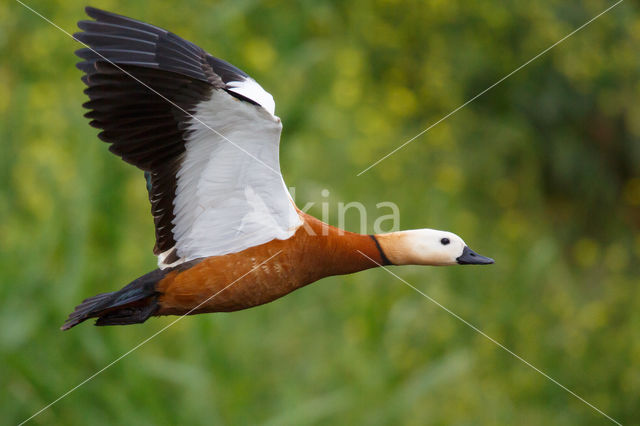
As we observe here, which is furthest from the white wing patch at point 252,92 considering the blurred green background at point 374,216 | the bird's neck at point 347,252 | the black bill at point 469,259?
the blurred green background at point 374,216

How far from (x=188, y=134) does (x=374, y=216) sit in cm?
365

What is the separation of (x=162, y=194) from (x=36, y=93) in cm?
368

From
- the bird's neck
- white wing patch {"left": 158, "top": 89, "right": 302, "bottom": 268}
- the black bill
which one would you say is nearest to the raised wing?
white wing patch {"left": 158, "top": 89, "right": 302, "bottom": 268}

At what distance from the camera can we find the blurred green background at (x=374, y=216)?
3988mm

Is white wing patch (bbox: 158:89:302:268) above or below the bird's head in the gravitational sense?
above

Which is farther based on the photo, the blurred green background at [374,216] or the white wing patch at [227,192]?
the blurred green background at [374,216]

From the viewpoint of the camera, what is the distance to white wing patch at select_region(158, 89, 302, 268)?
86.9 inches

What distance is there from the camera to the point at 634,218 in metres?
7.99

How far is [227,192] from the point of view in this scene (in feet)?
7.47

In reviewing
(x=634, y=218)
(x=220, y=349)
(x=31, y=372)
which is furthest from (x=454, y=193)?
(x=31, y=372)

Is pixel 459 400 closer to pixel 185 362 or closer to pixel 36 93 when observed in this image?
pixel 185 362

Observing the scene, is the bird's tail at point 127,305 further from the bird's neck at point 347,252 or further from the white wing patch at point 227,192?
the bird's neck at point 347,252

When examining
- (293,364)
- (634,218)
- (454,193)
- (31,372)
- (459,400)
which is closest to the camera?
(31,372)

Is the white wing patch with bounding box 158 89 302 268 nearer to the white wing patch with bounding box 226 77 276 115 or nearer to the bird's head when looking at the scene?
the white wing patch with bounding box 226 77 276 115
